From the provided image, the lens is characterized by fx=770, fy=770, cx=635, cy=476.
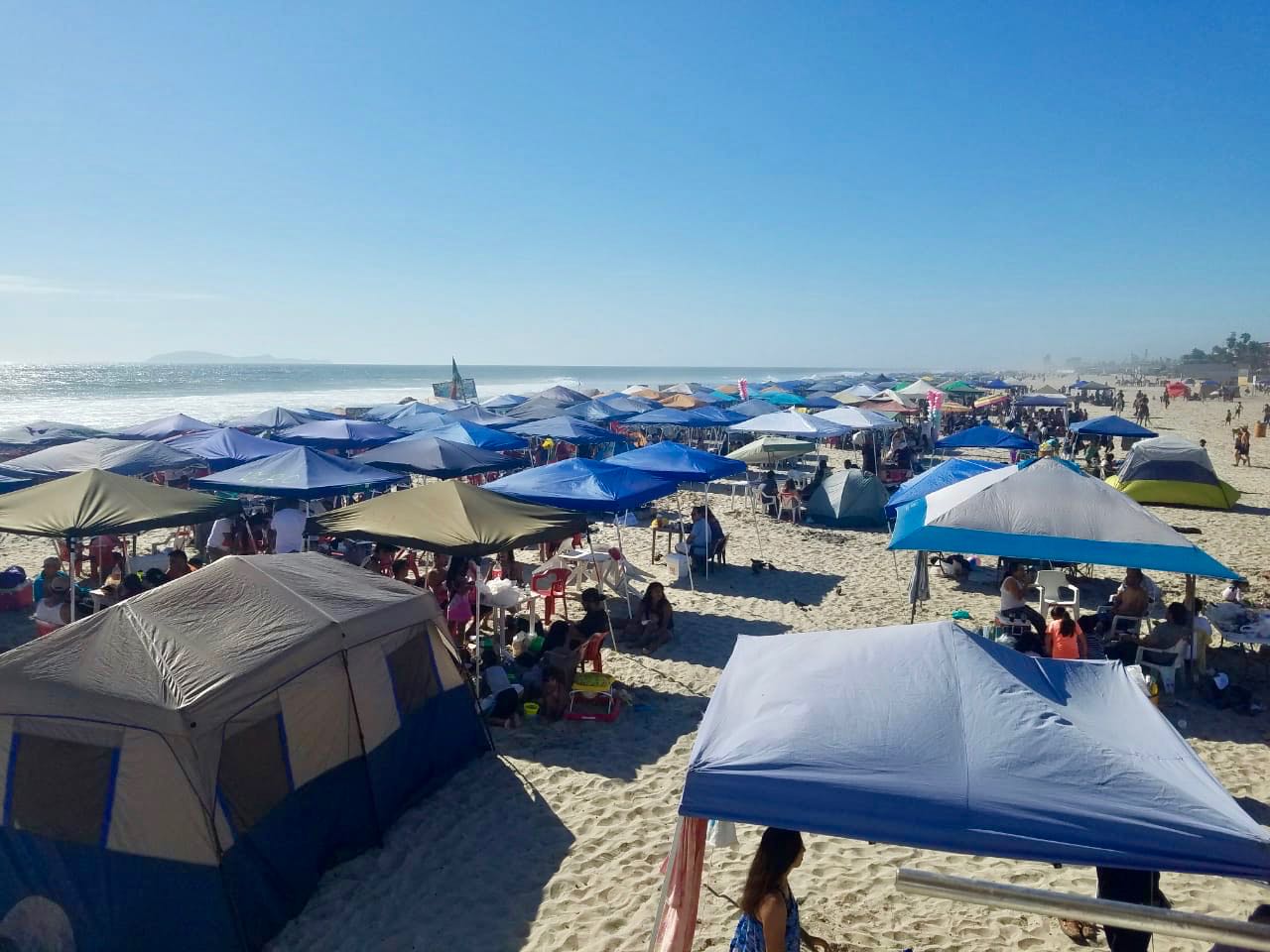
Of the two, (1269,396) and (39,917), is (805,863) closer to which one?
(39,917)

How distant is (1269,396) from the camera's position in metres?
60.2

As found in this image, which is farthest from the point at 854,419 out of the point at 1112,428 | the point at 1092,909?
the point at 1092,909

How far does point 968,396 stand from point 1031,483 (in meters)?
36.9

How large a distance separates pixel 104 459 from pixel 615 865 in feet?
36.0

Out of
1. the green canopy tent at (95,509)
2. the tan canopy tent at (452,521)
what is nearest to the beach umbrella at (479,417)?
the green canopy tent at (95,509)

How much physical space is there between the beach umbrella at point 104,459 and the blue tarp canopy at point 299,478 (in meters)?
1.67

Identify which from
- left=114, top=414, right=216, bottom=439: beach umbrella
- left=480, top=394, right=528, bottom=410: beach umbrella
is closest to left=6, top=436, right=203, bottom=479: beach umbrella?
left=114, top=414, right=216, bottom=439: beach umbrella

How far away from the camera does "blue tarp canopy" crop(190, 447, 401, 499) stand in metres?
10.2

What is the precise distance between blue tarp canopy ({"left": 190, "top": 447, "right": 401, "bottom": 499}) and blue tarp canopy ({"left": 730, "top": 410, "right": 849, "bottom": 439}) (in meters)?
8.22

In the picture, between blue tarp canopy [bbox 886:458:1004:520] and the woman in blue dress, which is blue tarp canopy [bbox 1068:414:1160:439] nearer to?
blue tarp canopy [bbox 886:458:1004:520]

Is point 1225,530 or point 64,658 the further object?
point 1225,530

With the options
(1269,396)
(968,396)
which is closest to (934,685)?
(968,396)

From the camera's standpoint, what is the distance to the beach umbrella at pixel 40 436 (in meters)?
17.7

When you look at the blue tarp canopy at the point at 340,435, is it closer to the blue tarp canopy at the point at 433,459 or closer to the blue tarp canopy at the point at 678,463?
the blue tarp canopy at the point at 433,459
